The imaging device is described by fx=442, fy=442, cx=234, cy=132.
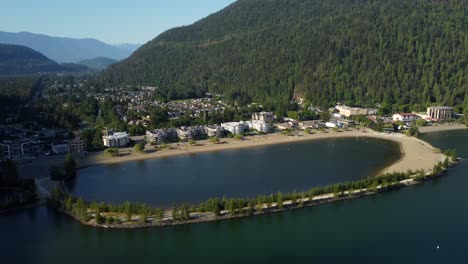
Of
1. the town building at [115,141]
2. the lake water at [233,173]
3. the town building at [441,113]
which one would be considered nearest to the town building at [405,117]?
the town building at [441,113]

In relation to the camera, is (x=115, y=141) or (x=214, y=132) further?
(x=214, y=132)

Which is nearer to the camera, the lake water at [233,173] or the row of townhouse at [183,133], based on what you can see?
the lake water at [233,173]

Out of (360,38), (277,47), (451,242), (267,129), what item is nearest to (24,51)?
(277,47)

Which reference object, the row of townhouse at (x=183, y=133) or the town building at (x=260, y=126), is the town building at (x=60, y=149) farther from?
the town building at (x=260, y=126)

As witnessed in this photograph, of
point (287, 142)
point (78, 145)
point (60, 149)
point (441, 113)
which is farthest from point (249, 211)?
point (441, 113)

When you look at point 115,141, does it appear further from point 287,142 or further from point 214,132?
point 287,142

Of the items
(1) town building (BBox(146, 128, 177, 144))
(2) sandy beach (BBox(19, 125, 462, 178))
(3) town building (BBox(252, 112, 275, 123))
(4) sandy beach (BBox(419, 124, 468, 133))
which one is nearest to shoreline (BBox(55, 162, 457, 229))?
(2) sandy beach (BBox(19, 125, 462, 178))
